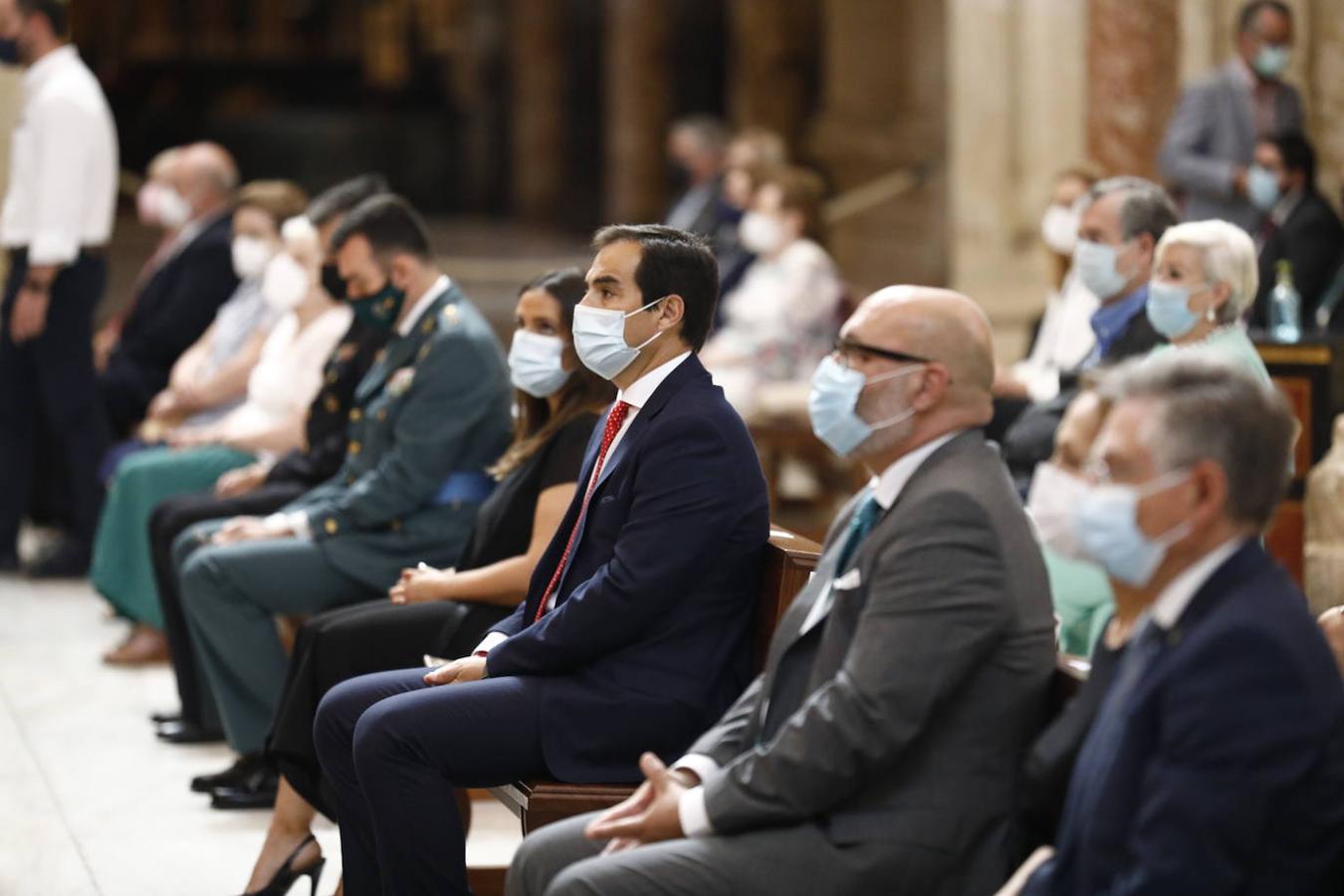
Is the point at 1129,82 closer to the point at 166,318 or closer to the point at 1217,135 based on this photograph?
the point at 1217,135

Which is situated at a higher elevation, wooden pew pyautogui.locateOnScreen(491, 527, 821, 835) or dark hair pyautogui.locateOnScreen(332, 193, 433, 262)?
dark hair pyautogui.locateOnScreen(332, 193, 433, 262)

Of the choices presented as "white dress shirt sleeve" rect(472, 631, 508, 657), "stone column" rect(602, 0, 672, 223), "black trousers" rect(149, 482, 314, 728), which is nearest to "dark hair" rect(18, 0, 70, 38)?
"black trousers" rect(149, 482, 314, 728)

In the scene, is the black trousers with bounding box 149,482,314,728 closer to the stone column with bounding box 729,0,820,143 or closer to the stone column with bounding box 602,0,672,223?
the stone column with bounding box 729,0,820,143

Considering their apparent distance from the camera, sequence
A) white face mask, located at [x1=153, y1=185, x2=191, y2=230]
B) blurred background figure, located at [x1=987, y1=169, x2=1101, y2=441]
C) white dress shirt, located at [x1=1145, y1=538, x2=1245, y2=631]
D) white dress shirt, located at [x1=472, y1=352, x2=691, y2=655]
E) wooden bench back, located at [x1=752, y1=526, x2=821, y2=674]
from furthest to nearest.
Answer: white face mask, located at [x1=153, y1=185, x2=191, y2=230]
blurred background figure, located at [x1=987, y1=169, x2=1101, y2=441]
white dress shirt, located at [x1=472, y1=352, x2=691, y2=655]
wooden bench back, located at [x1=752, y1=526, x2=821, y2=674]
white dress shirt, located at [x1=1145, y1=538, x2=1245, y2=631]

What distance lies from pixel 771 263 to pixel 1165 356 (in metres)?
6.25

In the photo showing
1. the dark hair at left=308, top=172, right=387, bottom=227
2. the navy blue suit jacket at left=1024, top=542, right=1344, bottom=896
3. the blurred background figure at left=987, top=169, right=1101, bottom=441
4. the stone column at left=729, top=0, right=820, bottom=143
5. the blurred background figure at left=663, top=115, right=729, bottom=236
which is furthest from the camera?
the stone column at left=729, top=0, right=820, bottom=143

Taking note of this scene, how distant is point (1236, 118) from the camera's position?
318 inches

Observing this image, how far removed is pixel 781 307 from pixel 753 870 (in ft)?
19.5

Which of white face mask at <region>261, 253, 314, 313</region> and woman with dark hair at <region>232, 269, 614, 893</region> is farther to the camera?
white face mask at <region>261, 253, 314, 313</region>

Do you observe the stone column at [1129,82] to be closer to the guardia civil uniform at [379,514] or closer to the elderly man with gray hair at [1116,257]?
the elderly man with gray hair at [1116,257]

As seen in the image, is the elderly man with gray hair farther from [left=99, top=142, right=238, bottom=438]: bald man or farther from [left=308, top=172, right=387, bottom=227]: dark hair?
[left=99, top=142, right=238, bottom=438]: bald man

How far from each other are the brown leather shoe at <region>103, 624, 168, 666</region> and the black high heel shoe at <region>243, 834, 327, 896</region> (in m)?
2.61

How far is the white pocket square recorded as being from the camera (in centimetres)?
305

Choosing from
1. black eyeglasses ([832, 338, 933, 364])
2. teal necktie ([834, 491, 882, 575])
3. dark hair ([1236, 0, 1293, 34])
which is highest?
dark hair ([1236, 0, 1293, 34])
